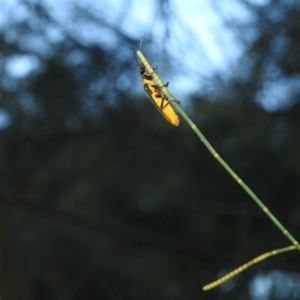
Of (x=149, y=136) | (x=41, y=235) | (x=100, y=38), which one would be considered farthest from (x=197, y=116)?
(x=41, y=235)

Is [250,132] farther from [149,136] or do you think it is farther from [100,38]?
[100,38]

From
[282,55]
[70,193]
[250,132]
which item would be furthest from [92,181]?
[282,55]

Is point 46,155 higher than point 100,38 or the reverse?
higher

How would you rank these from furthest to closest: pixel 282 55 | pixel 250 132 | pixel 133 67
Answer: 1. pixel 250 132
2. pixel 282 55
3. pixel 133 67

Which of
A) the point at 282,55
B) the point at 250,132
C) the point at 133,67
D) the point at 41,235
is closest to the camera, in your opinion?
the point at 133,67

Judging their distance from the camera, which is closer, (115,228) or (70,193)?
(115,228)

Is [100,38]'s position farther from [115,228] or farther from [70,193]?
[70,193]

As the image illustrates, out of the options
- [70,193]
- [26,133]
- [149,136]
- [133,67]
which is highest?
[70,193]
